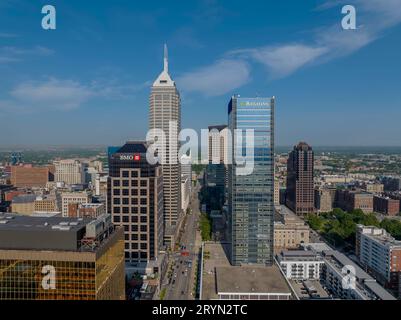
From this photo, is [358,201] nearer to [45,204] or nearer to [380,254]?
[380,254]

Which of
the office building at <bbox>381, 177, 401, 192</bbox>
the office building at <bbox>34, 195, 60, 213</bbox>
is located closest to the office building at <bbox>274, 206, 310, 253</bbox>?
the office building at <bbox>34, 195, 60, 213</bbox>

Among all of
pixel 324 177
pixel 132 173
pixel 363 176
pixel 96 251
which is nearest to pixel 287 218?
pixel 132 173

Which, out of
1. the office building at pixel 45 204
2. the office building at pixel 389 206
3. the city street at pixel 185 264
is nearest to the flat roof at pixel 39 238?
the city street at pixel 185 264

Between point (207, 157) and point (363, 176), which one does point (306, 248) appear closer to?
point (207, 157)

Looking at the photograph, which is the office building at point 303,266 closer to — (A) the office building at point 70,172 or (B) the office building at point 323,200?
(B) the office building at point 323,200

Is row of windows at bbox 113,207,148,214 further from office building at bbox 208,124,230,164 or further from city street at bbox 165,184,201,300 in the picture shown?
office building at bbox 208,124,230,164

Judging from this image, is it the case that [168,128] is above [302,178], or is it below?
above

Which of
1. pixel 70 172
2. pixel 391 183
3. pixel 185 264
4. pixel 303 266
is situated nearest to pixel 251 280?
pixel 303 266
